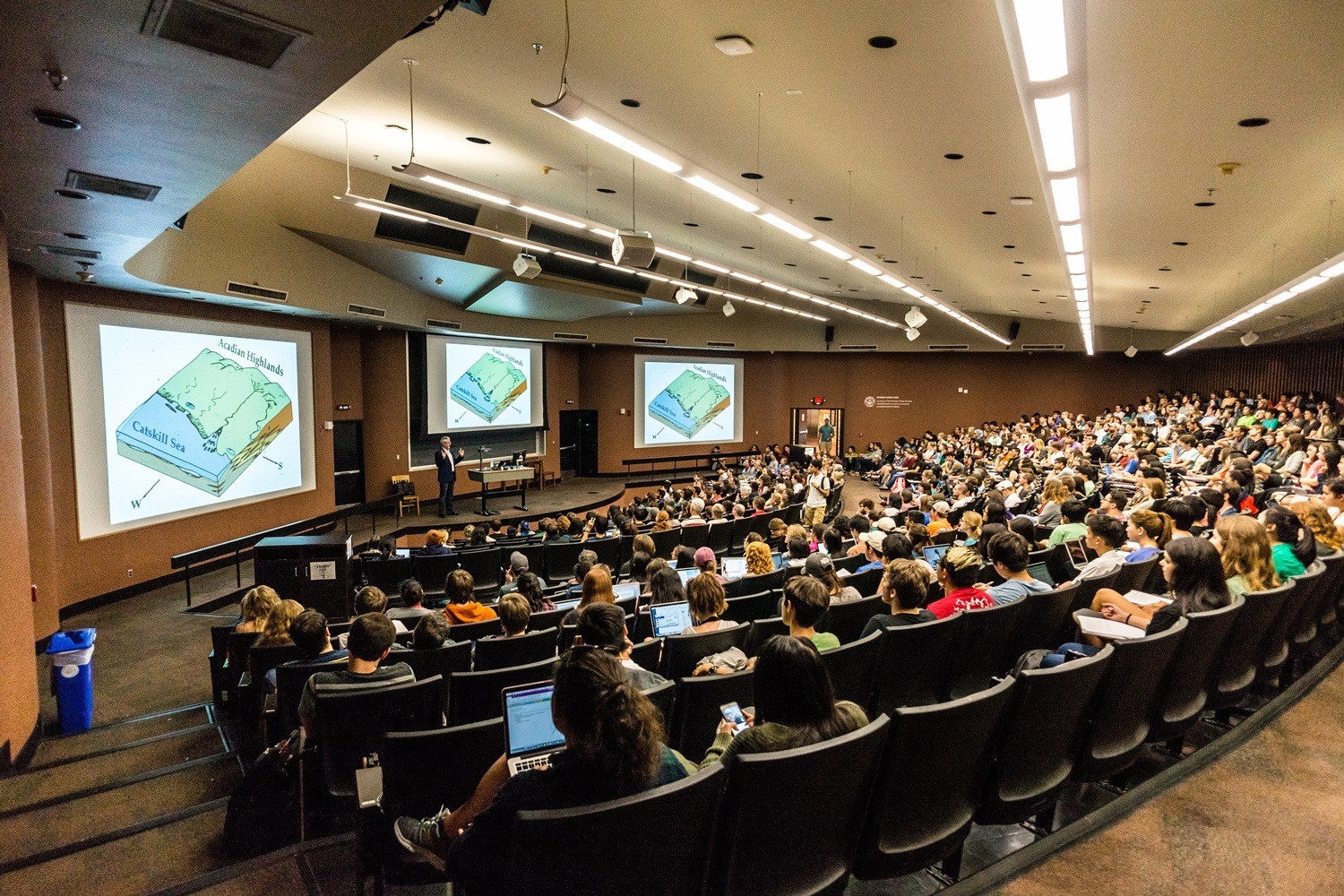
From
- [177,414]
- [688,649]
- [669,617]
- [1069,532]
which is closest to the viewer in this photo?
[688,649]

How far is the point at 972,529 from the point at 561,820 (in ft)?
20.3

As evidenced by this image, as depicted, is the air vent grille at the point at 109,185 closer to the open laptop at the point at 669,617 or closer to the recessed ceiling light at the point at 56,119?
the recessed ceiling light at the point at 56,119

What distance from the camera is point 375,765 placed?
2.69 metres

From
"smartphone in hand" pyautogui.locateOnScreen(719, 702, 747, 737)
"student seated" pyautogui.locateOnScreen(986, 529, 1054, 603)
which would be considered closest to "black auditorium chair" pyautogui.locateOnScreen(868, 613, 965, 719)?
"student seated" pyautogui.locateOnScreen(986, 529, 1054, 603)

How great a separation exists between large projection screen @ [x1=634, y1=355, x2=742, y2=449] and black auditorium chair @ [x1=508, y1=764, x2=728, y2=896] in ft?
63.8

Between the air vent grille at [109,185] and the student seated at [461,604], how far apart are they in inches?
124

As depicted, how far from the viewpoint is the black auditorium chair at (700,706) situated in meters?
2.99

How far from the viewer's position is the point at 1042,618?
13.2ft

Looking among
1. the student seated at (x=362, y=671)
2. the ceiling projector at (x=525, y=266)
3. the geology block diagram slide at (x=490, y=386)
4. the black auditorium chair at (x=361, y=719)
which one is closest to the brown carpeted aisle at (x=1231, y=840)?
the black auditorium chair at (x=361, y=719)

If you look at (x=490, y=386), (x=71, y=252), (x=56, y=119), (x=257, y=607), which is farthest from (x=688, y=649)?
(x=490, y=386)

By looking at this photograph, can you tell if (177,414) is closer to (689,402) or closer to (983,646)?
(983,646)

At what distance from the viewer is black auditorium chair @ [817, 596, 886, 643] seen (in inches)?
168

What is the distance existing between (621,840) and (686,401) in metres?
20.8

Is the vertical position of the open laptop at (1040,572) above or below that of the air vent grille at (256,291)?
below
